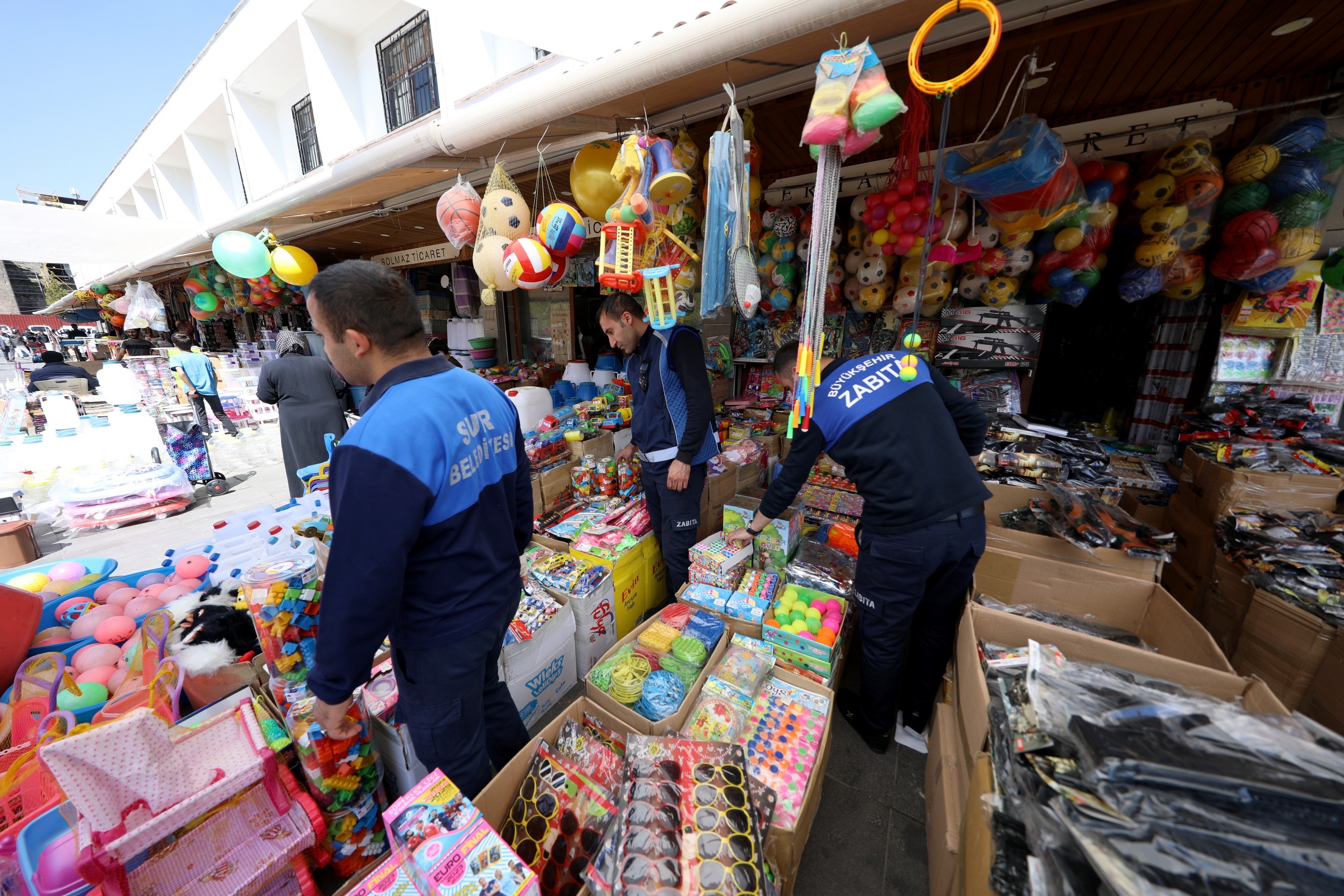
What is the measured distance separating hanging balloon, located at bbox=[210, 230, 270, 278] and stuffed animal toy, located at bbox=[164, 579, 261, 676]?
450 cm

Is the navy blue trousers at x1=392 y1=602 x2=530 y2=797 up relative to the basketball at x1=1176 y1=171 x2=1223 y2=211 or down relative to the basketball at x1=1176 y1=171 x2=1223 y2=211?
down

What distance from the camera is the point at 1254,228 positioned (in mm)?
2590

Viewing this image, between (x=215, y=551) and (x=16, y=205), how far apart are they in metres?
6.61

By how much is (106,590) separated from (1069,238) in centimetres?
590

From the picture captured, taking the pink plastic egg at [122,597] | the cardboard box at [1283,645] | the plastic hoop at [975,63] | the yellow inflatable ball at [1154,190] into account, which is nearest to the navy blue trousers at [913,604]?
the cardboard box at [1283,645]

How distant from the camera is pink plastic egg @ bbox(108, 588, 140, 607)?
218 cm

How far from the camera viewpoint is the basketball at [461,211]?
2.96 meters

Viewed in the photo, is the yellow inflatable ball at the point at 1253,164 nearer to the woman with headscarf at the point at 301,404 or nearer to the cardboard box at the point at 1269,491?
the cardboard box at the point at 1269,491

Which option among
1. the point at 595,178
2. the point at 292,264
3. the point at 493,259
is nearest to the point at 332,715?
the point at 493,259

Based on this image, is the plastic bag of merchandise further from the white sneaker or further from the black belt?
the white sneaker

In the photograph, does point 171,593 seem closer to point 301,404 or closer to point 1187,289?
point 301,404

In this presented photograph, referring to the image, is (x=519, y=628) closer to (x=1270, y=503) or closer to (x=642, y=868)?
(x=642, y=868)

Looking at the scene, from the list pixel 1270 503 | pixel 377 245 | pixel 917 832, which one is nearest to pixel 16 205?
pixel 377 245

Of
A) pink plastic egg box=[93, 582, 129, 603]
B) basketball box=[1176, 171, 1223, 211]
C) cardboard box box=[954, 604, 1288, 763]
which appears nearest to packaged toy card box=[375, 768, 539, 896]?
cardboard box box=[954, 604, 1288, 763]
